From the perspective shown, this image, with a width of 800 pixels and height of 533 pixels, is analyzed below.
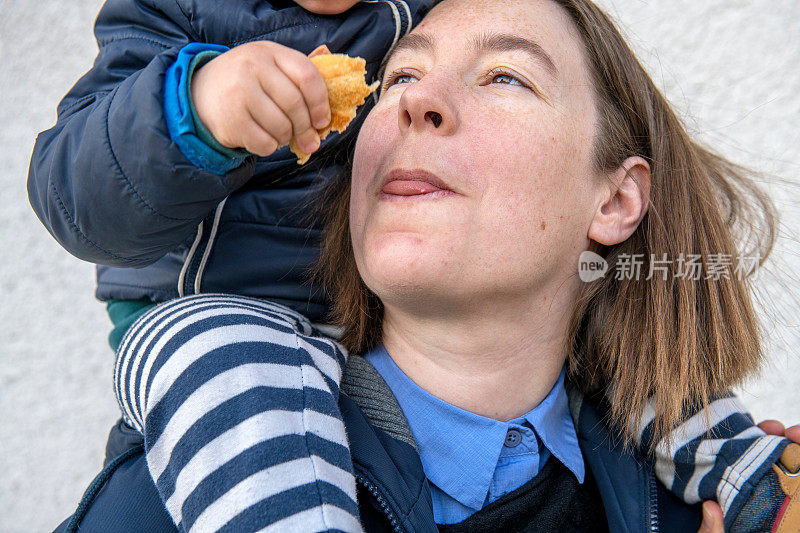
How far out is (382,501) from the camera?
757 millimetres

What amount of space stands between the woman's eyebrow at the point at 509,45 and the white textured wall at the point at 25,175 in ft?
2.02

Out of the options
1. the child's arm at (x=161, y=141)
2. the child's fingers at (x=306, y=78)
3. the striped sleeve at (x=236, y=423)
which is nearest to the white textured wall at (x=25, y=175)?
the child's arm at (x=161, y=141)

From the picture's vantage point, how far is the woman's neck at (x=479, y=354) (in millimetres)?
890

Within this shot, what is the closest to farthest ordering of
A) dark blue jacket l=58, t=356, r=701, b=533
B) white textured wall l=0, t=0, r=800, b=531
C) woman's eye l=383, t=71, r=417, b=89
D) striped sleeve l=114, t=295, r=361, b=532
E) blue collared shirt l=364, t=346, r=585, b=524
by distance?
striped sleeve l=114, t=295, r=361, b=532 < dark blue jacket l=58, t=356, r=701, b=533 < blue collared shirt l=364, t=346, r=585, b=524 < woman's eye l=383, t=71, r=417, b=89 < white textured wall l=0, t=0, r=800, b=531

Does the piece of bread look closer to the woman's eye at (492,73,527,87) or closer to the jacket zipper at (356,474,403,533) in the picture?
Result: the woman's eye at (492,73,527,87)

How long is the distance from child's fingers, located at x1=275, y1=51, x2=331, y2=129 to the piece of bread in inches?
1.9

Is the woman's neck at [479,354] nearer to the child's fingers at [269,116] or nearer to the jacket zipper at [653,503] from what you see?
the jacket zipper at [653,503]

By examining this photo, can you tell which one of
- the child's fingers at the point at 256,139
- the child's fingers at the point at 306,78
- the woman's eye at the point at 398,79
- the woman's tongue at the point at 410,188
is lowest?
the woman's tongue at the point at 410,188

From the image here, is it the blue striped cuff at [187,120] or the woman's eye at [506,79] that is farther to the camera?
the woman's eye at [506,79]

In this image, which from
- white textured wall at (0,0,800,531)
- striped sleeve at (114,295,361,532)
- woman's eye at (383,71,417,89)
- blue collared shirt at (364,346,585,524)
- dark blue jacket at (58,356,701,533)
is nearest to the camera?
striped sleeve at (114,295,361,532)

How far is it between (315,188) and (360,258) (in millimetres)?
250

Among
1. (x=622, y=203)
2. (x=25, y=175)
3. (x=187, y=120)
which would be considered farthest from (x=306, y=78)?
(x=25, y=175)

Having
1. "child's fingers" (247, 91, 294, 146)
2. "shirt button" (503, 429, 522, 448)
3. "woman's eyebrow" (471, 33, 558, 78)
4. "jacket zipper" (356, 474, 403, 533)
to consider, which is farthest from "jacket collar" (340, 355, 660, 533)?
"woman's eyebrow" (471, 33, 558, 78)

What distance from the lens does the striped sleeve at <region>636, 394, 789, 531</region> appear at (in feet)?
3.09
